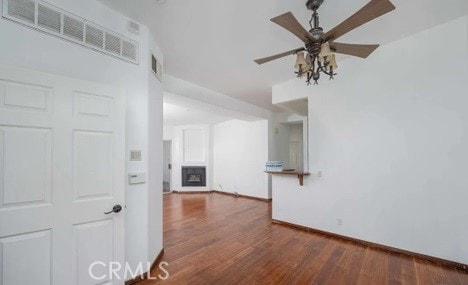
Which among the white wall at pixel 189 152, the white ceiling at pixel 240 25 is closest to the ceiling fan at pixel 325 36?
the white ceiling at pixel 240 25

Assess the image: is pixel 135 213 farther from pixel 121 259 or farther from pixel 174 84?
pixel 174 84

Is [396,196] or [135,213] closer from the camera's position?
[135,213]

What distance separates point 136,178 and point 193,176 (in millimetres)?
5375

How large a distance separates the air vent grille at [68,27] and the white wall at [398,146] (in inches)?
121

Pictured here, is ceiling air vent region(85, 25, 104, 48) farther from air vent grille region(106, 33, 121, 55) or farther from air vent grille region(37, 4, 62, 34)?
air vent grille region(37, 4, 62, 34)

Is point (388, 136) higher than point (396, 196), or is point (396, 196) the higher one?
point (388, 136)

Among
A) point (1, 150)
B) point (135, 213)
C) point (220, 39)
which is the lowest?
point (135, 213)

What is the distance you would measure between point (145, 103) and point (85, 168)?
35.8 inches

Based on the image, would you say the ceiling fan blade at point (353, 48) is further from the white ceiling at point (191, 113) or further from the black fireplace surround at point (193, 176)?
the black fireplace surround at point (193, 176)

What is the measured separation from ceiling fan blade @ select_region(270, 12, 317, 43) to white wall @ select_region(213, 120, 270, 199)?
453 cm

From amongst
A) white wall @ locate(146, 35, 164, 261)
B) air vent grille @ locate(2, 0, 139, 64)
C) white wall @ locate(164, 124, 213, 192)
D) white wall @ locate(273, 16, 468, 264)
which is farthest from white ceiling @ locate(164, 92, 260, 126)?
white wall @ locate(273, 16, 468, 264)

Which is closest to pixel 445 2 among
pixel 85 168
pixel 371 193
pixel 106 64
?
pixel 371 193

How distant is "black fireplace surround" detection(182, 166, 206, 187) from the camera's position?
7.46 m

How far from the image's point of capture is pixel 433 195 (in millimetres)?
2492
